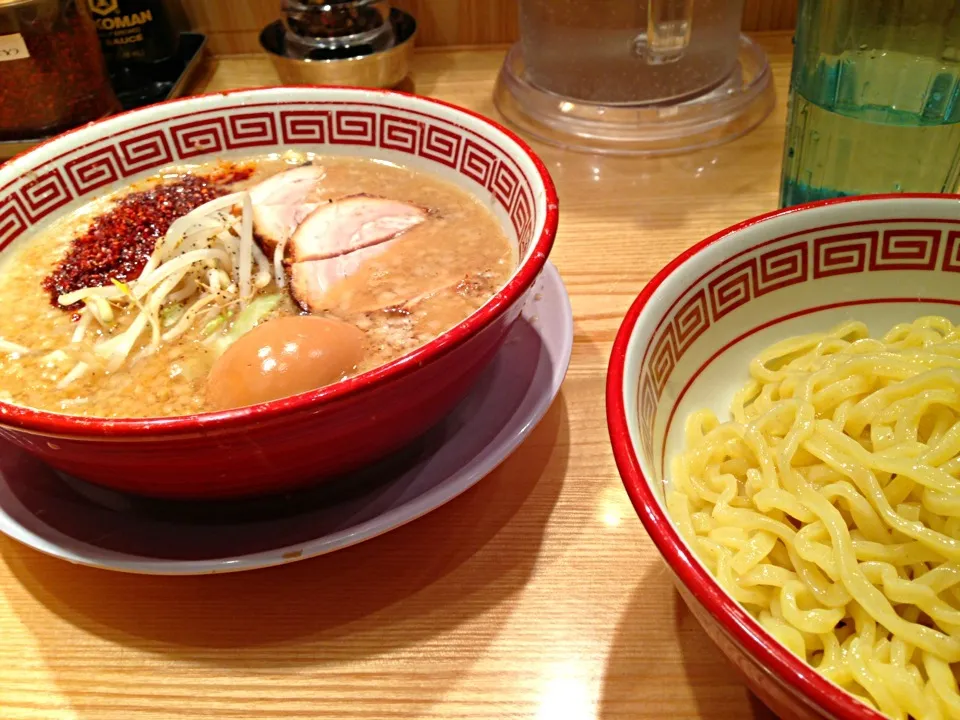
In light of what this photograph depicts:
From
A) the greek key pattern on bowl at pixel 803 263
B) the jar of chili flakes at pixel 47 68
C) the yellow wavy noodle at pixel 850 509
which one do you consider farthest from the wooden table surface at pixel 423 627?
the jar of chili flakes at pixel 47 68

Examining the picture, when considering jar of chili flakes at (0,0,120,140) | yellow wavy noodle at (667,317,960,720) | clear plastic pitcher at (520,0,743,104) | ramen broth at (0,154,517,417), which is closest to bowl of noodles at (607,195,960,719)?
yellow wavy noodle at (667,317,960,720)

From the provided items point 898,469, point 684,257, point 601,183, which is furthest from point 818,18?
point 898,469

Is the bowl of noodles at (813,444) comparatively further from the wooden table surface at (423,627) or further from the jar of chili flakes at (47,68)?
the jar of chili flakes at (47,68)

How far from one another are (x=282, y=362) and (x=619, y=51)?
1245mm

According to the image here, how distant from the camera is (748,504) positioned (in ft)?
2.55

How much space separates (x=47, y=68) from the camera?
1677 millimetres

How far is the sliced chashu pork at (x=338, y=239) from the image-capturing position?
1110mm

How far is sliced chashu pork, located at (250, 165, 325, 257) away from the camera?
121 cm

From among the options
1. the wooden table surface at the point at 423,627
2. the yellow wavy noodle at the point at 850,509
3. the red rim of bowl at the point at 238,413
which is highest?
the red rim of bowl at the point at 238,413

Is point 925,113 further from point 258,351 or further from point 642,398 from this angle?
point 258,351

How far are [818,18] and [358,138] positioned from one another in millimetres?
781

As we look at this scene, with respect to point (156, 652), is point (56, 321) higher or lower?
higher

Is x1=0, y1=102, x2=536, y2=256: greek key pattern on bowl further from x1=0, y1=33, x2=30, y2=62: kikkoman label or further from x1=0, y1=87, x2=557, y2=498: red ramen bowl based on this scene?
x1=0, y1=33, x2=30, y2=62: kikkoman label

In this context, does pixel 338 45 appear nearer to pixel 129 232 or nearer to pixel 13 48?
pixel 13 48
